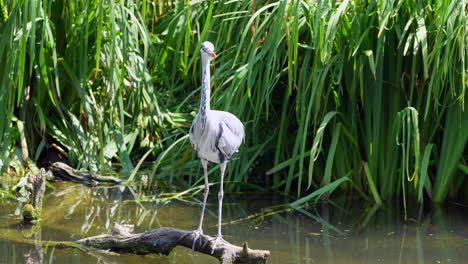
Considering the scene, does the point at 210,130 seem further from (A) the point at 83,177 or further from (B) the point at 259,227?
(A) the point at 83,177

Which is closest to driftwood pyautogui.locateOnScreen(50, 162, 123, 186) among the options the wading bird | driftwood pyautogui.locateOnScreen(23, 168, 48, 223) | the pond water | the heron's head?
the pond water

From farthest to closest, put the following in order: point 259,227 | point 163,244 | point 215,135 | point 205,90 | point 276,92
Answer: point 276,92, point 259,227, point 215,135, point 205,90, point 163,244

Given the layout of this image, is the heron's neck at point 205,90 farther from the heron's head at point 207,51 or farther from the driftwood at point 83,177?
the driftwood at point 83,177

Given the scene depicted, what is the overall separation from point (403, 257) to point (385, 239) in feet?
1.01

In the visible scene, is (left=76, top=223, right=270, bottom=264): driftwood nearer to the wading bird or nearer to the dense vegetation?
the wading bird

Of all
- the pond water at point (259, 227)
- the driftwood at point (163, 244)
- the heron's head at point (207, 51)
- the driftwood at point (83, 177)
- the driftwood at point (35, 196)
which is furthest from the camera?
the driftwood at point (83, 177)

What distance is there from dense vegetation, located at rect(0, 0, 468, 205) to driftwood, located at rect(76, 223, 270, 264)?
1207 millimetres

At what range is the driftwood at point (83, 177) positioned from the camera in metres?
5.36

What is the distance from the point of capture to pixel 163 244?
371 centimetres

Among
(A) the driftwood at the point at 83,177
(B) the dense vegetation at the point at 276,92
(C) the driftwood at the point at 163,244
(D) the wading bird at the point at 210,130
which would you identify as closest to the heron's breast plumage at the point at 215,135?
(D) the wading bird at the point at 210,130

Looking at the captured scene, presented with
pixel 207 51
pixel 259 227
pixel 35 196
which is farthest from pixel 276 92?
pixel 35 196

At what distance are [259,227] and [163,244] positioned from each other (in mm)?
1026

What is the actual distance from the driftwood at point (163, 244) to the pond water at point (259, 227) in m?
0.08

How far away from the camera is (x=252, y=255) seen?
3.52 m
